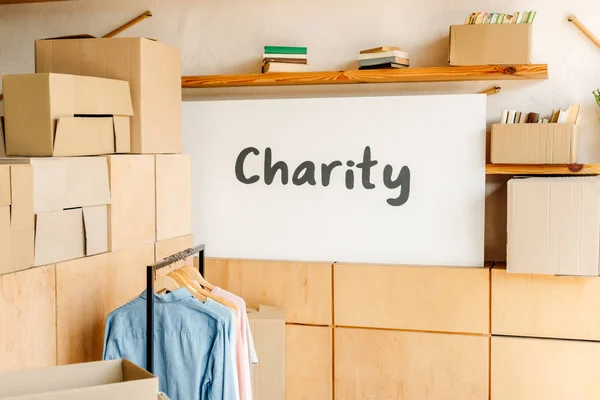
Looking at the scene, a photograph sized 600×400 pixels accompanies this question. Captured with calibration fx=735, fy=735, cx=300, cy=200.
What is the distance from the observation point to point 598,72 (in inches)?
142

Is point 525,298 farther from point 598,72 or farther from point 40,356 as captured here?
point 40,356

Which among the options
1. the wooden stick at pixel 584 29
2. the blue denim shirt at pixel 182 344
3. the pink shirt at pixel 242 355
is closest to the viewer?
the blue denim shirt at pixel 182 344

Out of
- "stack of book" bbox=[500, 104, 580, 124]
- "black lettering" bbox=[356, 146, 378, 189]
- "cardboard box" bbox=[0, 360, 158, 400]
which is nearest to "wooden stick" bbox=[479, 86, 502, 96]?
"stack of book" bbox=[500, 104, 580, 124]

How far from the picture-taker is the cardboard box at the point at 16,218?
8.20 ft

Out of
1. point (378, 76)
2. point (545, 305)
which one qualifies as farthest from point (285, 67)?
point (545, 305)

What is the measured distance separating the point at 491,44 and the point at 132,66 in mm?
1684

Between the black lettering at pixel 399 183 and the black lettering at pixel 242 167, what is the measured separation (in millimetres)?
698

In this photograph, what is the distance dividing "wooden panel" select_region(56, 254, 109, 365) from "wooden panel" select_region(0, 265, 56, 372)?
51 mm

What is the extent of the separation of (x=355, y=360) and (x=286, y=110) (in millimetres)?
1354

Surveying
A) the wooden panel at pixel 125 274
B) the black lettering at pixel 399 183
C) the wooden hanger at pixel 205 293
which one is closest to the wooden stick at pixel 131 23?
the wooden panel at pixel 125 274

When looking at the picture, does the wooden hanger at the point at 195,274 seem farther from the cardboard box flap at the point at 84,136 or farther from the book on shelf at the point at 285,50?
the book on shelf at the point at 285,50

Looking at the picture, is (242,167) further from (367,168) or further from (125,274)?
(125,274)

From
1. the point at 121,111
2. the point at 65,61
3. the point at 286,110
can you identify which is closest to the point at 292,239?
the point at 286,110

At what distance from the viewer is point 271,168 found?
154 inches
